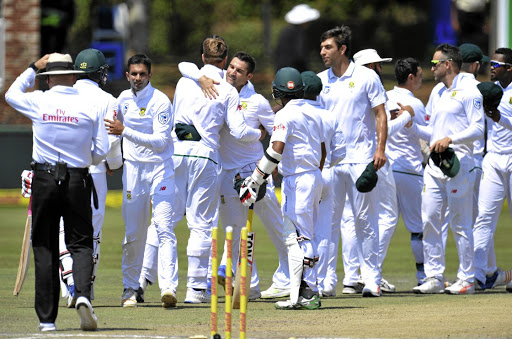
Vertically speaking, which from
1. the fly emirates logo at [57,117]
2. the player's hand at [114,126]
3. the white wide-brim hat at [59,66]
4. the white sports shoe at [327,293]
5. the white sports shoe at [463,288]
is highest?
the white wide-brim hat at [59,66]

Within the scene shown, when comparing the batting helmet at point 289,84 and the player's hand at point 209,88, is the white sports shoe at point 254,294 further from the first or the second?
the batting helmet at point 289,84

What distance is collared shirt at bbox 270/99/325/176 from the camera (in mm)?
11594

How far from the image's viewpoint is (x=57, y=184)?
9969 mm

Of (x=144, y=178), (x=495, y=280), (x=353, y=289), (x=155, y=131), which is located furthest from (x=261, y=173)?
(x=495, y=280)

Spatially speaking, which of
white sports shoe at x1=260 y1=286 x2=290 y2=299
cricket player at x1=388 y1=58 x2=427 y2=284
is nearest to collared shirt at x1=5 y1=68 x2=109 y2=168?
white sports shoe at x1=260 y1=286 x2=290 y2=299

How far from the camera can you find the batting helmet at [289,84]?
11.7m

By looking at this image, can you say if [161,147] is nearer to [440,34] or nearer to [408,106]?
[408,106]

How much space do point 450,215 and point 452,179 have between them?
1.33ft

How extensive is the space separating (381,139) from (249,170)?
1.44 meters

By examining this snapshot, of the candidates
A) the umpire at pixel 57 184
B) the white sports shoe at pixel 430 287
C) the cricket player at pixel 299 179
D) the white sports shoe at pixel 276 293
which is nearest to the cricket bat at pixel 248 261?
the cricket player at pixel 299 179

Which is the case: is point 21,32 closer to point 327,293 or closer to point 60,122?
point 327,293

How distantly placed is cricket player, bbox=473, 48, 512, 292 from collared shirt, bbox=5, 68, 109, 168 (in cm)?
529

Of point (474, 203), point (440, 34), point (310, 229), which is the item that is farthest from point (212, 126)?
point (440, 34)

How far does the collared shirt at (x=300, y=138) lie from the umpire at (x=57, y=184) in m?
2.20
